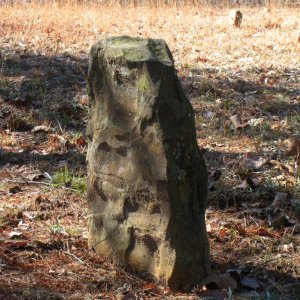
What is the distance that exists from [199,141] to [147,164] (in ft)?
9.64

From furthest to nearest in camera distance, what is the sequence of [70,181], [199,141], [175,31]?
[175,31] → [199,141] → [70,181]

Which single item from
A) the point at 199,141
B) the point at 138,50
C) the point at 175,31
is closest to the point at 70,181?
the point at 199,141

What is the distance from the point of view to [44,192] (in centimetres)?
486

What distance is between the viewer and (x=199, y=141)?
625 centimetres

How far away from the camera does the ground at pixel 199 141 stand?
360 centimetres

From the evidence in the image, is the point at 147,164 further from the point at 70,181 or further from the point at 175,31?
the point at 175,31

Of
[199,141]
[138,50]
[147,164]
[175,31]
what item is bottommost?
[199,141]

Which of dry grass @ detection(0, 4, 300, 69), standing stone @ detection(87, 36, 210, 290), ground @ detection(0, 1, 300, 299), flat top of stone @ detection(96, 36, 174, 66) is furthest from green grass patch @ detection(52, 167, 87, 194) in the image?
dry grass @ detection(0, 4, 300, 69)

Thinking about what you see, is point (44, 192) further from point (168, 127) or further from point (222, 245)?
point (168, 127)

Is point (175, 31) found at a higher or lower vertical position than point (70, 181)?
higher

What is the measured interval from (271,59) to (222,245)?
586cm

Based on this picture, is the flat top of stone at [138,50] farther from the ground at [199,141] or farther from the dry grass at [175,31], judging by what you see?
the dry grass at [175,31]

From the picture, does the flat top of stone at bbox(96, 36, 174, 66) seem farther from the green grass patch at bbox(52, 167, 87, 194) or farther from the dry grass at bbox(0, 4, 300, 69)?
the dry grass at bbox(0, 4, 300, 69)

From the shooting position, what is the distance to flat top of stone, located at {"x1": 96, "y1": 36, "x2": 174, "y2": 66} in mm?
3355
